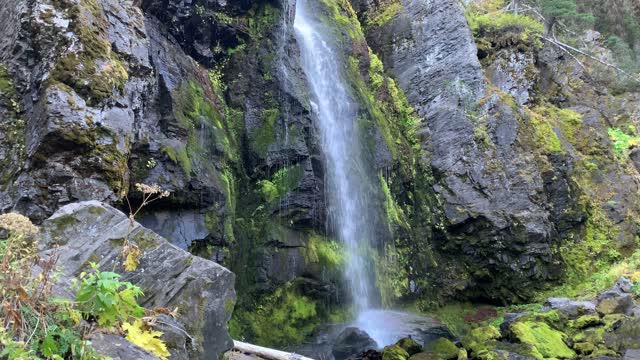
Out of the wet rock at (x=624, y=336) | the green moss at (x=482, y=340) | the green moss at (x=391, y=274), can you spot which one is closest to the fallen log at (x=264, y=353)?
the green moss at (x=482, y=340)

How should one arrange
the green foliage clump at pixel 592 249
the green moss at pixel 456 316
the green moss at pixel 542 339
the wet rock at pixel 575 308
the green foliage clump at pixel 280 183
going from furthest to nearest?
the green foliage clump at pixel 592 249 → the green moss at pixel 456 316 → the wet rock at pixel 575 308 → the green foliage clump at pixel 280 183 → the green moss at pixel 542 339

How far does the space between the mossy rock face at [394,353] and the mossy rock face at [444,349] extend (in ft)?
2.29

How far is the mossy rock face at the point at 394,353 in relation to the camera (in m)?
9.26

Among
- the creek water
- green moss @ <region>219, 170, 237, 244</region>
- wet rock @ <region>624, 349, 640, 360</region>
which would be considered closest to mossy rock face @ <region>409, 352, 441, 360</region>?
the creek water

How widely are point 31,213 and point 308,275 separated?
588 centimetres

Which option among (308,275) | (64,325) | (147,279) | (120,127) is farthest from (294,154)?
(64,325)

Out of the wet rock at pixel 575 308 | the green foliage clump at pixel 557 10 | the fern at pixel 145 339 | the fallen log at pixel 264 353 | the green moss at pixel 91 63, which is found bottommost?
the fallen log at pixel 264 353

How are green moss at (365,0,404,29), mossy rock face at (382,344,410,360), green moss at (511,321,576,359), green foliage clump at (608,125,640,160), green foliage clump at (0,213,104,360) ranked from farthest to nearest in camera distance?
green foliage clump at (608,125,640,160)
green moss at (365,0,404,29)
green moss at (511,321,576,359)
mossy rock face at (382,344,410,360)
green foliage clump at (0,213,104,360)

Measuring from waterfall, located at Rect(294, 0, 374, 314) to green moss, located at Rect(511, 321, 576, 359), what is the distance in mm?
3502

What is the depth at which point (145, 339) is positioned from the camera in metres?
3.83

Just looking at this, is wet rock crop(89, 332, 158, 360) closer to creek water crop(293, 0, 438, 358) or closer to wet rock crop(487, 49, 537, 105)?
creek water crop(293, 0, 438, 358)

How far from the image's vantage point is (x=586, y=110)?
757 inches

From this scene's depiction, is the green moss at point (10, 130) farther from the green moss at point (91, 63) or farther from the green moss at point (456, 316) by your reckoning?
the green moss at point (456, 316)

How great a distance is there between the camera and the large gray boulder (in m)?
4.72
